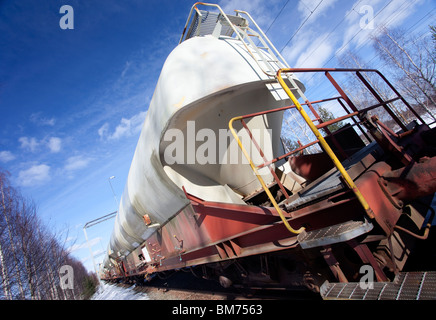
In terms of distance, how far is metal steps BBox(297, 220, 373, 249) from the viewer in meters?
1.72

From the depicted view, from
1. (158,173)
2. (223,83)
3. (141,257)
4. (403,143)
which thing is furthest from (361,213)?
(141,257)

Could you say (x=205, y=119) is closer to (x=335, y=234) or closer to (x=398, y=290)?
(x=335, y=234)

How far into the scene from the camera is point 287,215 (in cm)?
232

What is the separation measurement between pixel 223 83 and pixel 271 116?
1.39m

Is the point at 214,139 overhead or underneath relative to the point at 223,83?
underneath

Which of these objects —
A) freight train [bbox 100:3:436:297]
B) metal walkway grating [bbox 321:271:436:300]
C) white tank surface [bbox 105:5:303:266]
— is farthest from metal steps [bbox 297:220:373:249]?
white tank surface [bbox 105:5:303:266]

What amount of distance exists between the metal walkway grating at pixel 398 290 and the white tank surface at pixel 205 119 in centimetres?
207

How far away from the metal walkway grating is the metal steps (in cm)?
45

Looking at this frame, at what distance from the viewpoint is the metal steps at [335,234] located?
1.72 meters

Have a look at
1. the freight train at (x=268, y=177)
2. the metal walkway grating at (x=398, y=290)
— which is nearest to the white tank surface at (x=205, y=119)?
the freight train at (x=268, y=177)

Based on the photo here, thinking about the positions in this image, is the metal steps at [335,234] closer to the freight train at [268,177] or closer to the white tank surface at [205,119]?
the freight train at [268,177]
